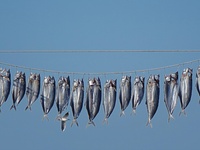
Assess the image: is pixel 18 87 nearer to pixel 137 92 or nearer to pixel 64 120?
pixel 64 120

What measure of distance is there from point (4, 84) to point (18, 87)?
0.97ft

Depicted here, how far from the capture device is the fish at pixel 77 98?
1287 cm

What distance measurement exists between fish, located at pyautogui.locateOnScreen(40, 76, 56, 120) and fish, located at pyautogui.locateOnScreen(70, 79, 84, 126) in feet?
1.44

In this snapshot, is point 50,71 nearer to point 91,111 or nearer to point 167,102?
point 91,111

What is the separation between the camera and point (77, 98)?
42.4ft

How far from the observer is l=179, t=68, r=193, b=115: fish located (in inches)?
485

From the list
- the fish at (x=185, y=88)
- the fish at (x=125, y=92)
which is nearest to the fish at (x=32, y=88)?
the fish at (x=125, y=92)

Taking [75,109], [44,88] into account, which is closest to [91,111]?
[75,109]

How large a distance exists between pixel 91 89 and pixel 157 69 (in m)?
1.41

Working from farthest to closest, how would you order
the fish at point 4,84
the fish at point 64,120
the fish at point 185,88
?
the fish at point 64,120 < the fish at point 4,84 < the fish at point 185,88

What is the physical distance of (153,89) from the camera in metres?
12.8

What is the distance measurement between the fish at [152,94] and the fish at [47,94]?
1978mm

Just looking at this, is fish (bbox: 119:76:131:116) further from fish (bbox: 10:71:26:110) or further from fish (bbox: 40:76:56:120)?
fish (bbox: 10:71:26:110)

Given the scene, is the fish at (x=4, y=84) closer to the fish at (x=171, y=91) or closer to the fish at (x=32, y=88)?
the fish at (x=32, y=88)
